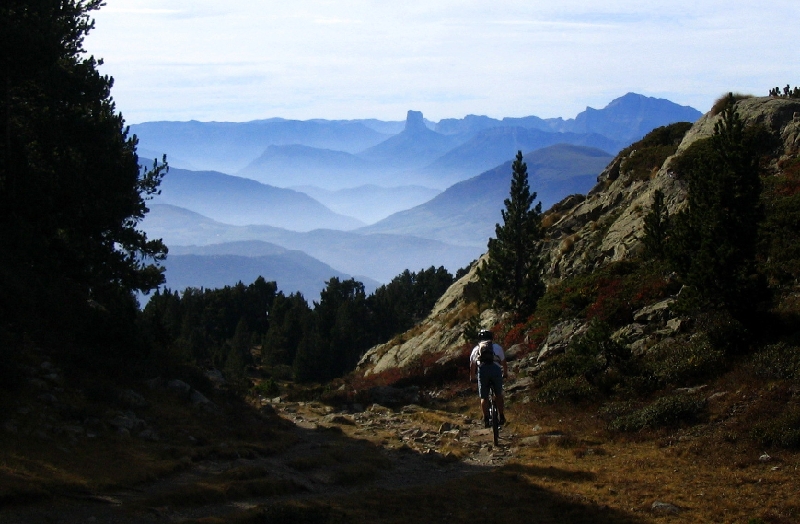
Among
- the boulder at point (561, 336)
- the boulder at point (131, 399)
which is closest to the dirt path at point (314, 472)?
the boulder at point (131, 399)

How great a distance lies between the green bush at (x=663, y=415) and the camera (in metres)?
13.9

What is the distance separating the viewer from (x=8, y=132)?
19.6m

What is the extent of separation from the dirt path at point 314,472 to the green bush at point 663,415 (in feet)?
8.01

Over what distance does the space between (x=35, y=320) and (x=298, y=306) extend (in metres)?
68.3

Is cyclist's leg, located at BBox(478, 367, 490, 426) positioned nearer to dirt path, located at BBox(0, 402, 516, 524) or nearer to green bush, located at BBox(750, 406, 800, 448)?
dirt path, located at BBox(0, 402, 516, 524)

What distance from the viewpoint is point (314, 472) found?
12.6 metres

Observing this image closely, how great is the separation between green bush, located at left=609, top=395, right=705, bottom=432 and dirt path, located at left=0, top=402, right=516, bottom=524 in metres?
2.44

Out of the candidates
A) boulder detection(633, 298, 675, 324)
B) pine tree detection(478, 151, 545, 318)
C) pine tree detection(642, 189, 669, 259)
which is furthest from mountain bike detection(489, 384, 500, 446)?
pine tree detection(478, 151, 545, 318)

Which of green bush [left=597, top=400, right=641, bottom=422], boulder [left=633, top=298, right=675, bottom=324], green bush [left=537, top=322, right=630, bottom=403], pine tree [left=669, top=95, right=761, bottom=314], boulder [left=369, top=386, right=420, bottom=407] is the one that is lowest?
boulder [left=369, top=386, right=420, bottom=407]

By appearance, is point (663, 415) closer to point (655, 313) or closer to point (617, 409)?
point (617, 409)

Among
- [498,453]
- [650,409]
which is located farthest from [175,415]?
[650,409]

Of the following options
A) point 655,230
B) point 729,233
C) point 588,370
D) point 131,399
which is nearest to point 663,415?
point 588,370

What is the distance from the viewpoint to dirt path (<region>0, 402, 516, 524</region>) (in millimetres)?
9227

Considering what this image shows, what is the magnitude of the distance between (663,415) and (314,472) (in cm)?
708
